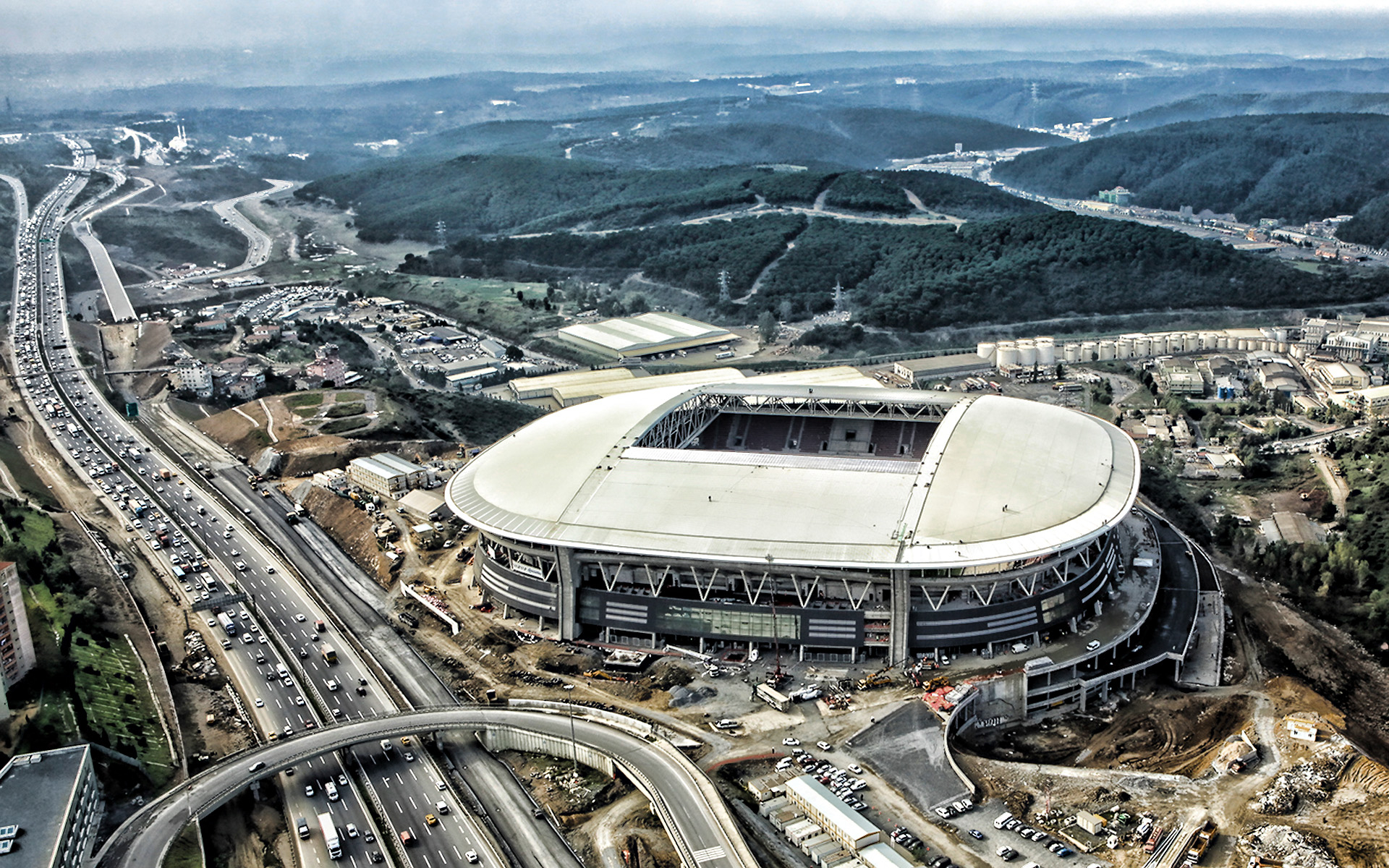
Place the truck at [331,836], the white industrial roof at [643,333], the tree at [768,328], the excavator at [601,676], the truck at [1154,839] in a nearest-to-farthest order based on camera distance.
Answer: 1. the truck at [1154,839]
2. the truck at [331,836]
3. the excavator at [601,676]
4. the white industrial roof at [643,333]
5. the tree at [768,328]

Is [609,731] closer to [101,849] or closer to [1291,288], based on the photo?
[101,849]

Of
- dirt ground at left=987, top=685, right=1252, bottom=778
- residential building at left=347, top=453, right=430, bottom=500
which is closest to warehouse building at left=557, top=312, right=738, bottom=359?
residential building at left=347, top=453, right=430, bottom=500

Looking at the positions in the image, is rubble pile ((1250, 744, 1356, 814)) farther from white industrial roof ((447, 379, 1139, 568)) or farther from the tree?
the tree

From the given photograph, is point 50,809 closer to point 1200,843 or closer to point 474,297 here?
point 1200,843

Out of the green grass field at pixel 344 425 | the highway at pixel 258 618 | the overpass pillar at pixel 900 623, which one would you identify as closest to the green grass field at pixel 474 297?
the green grass field at pixel 344 425

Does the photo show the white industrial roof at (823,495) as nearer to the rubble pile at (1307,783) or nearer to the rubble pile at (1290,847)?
the rubble pile at (1307,783)

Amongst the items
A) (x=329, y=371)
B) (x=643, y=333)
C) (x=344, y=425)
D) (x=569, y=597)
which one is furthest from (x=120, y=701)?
(x=643, y=333)
